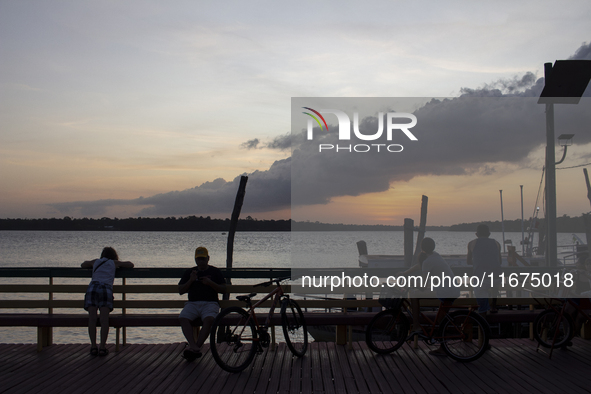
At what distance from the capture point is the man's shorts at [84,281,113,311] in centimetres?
616

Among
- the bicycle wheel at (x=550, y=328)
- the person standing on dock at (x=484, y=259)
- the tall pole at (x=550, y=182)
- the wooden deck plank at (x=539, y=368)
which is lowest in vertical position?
the wooden deck plank at (x=539, y=368)

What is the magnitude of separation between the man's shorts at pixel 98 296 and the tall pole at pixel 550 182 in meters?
9.61

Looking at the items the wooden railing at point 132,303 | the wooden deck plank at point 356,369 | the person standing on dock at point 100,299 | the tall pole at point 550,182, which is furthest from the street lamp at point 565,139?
the person standing on dock at point 100,299

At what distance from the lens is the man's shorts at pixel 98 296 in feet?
20.2

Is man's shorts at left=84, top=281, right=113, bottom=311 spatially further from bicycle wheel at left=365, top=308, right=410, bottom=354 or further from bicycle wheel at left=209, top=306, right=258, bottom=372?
bicycle wheel at left=365, top=308, right=410, bottom=354

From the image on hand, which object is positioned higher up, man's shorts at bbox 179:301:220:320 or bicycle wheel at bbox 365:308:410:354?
man's shorts at bbox 179:301:220:320

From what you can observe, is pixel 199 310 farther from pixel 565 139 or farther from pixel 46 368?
pixel 565 139

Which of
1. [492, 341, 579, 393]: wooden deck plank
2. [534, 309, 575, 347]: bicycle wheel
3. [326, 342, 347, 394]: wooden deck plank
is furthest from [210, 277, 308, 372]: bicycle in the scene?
[534, 309, 575, 347]: bicycle wheel

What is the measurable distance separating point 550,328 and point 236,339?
14.4 feet

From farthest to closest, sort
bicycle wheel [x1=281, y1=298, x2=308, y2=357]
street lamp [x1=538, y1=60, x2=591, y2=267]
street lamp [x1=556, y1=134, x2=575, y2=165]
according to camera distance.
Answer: street lamp [x1=556, y1=134, x2=575, y2=165]
street lamp [x1=538, y1=60, x2=591, y2=267]
bicycle wheel [x1=281, y1=298, x2=308, y2=357]

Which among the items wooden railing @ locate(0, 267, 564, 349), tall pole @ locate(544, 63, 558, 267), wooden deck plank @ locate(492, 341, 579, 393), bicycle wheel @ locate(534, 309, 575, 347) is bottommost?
wooden deck plank @ locate(492, 341, 579, 393)

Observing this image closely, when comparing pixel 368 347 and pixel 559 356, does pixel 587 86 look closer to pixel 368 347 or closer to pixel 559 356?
pixel 559 356

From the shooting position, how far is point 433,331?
6086 millimetres

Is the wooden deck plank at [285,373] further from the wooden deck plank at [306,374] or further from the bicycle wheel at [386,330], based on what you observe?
the bicycle wheel at [386,330]
